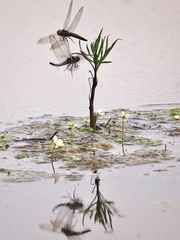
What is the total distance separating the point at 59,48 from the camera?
4727mm

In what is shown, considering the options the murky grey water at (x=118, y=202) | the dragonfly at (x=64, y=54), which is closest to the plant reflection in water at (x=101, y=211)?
the murky grey water at (x=118, y=202)

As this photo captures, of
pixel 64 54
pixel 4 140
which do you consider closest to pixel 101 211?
pixel 4 140

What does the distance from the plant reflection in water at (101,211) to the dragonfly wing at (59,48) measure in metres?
2.04

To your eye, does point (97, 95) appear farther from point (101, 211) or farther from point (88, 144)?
→ point (101, 211)

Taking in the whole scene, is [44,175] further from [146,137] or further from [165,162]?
[146,137]

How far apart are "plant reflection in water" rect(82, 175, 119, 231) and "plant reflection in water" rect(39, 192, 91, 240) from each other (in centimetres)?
5

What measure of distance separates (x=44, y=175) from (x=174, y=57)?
3.68 metres

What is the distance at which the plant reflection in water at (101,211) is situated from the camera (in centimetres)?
253

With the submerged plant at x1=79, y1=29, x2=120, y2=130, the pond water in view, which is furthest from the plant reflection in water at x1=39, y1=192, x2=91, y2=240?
the submerged plant at x1=79, y1=29, x2=120, y2=130

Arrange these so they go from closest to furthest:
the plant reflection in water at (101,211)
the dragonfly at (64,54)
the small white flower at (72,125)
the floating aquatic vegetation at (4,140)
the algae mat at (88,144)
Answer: the plant reflection in water at (101,211) → the algae mat at (88,144) → the floating aquatic vegetation at (4,140) → the small white flower at (72,125) → the dragonfly at (64,54)

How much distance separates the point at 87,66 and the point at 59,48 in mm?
1693

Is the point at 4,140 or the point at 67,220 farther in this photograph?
the point at 4,140

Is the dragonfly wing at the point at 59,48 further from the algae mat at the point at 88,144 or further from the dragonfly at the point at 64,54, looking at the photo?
the algae mat at the point at 88,144

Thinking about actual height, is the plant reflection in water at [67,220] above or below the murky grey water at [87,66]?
below
